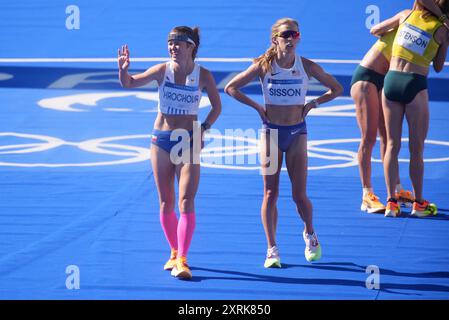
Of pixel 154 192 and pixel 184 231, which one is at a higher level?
pixel 154 192

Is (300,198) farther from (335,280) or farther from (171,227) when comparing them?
(171,227)

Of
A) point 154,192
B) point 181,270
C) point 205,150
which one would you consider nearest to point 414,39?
point 154,192

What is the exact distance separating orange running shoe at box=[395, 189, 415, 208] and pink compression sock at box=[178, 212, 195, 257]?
2.96 meters

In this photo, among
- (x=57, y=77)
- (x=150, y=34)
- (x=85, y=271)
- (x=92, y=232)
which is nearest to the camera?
(x=85, y=271)

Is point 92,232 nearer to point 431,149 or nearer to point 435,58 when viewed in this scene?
point 435,58

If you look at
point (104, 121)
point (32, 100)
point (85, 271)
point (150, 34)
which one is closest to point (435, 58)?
point (85, 271)

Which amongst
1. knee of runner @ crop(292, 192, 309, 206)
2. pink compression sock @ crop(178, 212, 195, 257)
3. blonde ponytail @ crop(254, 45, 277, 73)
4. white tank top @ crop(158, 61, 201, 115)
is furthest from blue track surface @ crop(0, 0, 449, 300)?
blonde ponytail @ crop(254, 45, 277, 73)

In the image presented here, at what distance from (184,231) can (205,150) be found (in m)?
4.21

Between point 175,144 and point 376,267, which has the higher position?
point 175,144

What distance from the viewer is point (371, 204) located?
33.7 feet
